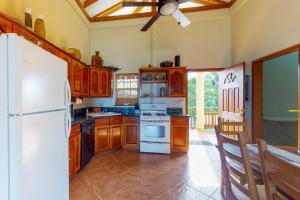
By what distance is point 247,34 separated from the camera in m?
3.38

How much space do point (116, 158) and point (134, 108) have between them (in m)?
1.37

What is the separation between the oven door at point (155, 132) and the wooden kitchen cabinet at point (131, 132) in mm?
199

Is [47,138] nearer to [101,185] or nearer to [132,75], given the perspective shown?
[101,185]

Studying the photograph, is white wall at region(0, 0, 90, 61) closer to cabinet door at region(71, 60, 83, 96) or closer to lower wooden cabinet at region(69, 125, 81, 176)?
cabinet door at region(71, 60, 83, 96)

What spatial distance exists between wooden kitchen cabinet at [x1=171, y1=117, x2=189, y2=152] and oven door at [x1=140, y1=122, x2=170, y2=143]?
0.17 meters

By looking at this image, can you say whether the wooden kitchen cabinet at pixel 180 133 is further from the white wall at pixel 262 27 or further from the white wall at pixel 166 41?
the white wall at pixel 262 27

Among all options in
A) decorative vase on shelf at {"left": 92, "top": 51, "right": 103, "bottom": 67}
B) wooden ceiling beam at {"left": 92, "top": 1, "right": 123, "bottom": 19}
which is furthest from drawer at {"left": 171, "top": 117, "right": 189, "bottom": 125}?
wooden ceiling beam at {"left": 92, "top": 1, "right": 123, "bottom": 19}

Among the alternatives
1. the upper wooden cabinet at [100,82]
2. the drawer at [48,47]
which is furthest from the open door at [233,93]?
the drawer at [48,47]

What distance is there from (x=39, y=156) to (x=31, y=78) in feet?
1.96

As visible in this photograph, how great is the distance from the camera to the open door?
120 inches

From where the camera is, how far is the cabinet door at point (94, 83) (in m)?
3.70

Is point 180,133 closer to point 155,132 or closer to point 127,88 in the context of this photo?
point 155,132

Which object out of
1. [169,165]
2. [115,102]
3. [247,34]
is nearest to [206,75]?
[247,34]

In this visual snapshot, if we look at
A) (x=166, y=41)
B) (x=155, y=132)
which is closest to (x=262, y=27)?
(x=166, y=41)
